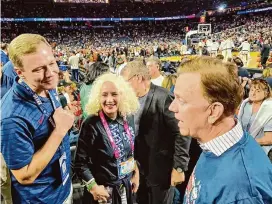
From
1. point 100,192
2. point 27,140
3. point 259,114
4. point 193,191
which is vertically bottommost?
point 100,192

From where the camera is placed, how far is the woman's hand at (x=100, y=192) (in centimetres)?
231

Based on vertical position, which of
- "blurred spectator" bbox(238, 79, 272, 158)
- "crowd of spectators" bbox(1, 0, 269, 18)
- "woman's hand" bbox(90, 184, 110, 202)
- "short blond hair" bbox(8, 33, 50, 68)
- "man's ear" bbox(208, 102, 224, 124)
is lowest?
"woman's hand" bbox(90, 184, 110, 202)

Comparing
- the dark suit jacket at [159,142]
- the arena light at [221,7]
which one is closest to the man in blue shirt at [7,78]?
the dark suit jacket at [159,142]

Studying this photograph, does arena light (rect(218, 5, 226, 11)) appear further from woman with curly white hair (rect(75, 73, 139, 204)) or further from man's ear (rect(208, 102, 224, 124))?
man's ear (rect(208, 102, 224, 124))

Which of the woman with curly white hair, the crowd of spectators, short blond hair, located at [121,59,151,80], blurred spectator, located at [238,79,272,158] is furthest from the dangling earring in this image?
the crowd of spectators

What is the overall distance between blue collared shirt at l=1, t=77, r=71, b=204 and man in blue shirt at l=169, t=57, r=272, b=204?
806 millimetres

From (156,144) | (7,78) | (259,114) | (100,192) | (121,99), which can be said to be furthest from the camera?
(7,78)

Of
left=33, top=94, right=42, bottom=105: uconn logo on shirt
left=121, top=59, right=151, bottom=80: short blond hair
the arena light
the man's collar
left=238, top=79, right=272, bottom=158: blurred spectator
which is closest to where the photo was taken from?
the man's collar

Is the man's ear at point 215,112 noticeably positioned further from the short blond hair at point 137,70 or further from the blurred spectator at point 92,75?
the blurred spectator at point 92,75

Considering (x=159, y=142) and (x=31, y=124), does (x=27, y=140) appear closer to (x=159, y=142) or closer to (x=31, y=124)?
(x=31, y=124)

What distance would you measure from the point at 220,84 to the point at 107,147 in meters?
1.31

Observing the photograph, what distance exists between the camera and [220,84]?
124 centimetres

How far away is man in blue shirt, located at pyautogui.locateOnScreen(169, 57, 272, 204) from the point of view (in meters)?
1.10

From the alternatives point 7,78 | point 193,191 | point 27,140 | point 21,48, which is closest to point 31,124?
point 27,140
